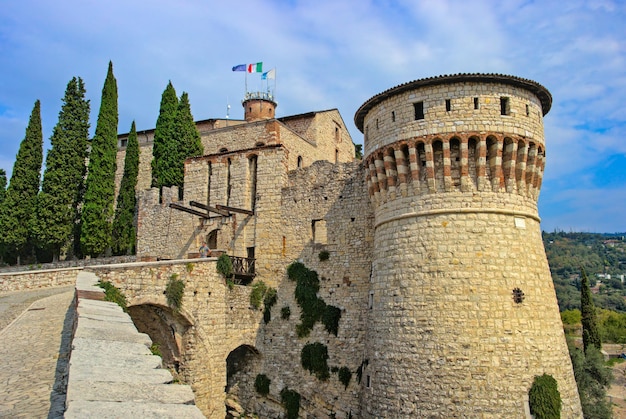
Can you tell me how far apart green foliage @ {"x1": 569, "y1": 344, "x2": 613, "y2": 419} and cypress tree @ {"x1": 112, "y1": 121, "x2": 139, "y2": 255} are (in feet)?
79.1

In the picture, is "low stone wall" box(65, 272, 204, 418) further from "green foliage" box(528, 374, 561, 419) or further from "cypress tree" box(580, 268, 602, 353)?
"cypress tree" box(580, 268, 602, 353)

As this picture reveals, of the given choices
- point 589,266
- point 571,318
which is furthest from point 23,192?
point 589,266

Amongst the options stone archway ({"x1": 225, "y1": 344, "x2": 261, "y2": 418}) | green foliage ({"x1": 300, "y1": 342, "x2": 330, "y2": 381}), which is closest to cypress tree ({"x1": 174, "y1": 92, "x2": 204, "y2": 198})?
stone archway ({"x1": 225, "y1": 344, "x2": 261, "y2": 418})

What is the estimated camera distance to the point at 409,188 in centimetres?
1562

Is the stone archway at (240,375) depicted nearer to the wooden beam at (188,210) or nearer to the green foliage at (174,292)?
the green foliage at (174,292)

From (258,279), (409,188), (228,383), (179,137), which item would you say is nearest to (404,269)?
(409,188)

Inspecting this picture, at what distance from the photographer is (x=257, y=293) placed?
68.6 ft

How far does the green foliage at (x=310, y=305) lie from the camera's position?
19156mm

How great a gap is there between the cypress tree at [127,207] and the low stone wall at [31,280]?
11.3 m

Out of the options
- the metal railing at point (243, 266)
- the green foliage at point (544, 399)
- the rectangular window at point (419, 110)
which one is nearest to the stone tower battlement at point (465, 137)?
the rectangular window at point (419, 110)

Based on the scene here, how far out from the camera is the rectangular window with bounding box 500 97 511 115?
15.3 metres

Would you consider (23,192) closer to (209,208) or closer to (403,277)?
(209,208)

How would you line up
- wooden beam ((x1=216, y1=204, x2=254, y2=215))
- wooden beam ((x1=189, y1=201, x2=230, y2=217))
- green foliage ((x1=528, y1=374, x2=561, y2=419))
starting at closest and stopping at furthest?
green foliage ((x1=528, y1=374, x2=561, y2=419))
wooden beam ((x1=189, y1=201, x2=230, y2=217))
wooden beam ((x1=216, y1=204, x2=254, y2=215))

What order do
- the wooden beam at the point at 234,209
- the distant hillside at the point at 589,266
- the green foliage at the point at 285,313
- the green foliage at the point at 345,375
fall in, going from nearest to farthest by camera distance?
the green foliage at the point at 345,375, the green foliage at the point at 285,313, the wooden beam at the point at 234,209, the distant hillside at the point at 589,266
